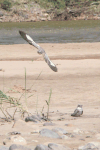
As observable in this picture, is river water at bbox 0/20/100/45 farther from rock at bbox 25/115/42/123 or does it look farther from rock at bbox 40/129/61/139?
rock at bbox 40/129/61/139

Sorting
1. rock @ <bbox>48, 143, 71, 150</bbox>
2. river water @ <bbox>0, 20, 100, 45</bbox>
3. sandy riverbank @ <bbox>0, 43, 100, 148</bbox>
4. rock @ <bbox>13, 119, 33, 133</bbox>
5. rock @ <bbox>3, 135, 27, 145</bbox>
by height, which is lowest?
sandy riverbank @ <bbox>0, 43, 100, 148</bbox>

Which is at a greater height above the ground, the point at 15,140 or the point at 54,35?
the point at 54,35

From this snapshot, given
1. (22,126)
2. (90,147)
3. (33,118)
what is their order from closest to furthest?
1. (90,147)
2. (22,126)
3. (33,118)

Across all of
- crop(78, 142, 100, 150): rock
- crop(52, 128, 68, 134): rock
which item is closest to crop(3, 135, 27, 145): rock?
crop(52, 128, 68, 134): rock

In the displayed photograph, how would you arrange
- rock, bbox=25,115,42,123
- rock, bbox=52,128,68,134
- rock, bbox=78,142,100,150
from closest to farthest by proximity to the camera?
rock, bbox=78,142,100,150
rock, bbox=52,128,68,134
rock, bbox=25,115,42,123

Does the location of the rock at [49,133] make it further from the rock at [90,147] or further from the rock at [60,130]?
the rock at [90,147]

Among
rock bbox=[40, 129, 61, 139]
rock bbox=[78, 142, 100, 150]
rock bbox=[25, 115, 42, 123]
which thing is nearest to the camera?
rock bbox=[78, 142, 100, 150]

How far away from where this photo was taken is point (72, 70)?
10234mm

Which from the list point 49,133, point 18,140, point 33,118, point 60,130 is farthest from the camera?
point 33,118

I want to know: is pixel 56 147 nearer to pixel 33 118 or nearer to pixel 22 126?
pixel 22 126

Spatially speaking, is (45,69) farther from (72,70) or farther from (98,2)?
(98,2)

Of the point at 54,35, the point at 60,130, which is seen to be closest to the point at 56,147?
the point at 60,130

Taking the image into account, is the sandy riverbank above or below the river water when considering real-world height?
below

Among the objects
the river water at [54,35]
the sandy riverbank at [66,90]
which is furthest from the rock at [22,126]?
the river water at [54,35]
